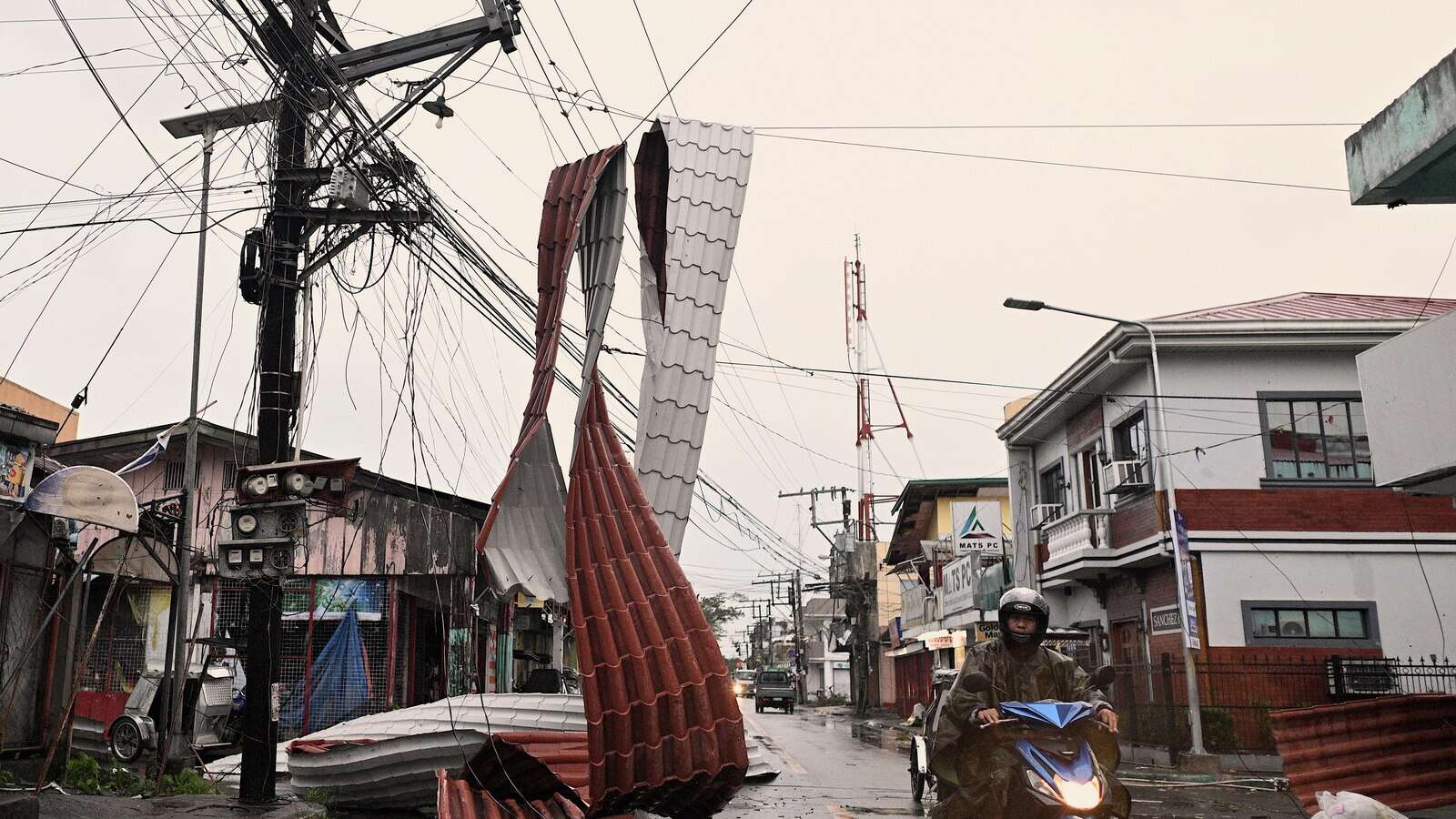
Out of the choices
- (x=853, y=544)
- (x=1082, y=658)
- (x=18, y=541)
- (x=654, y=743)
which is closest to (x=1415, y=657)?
(x=1082, y=658)

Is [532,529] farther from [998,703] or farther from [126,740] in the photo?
[126,740]

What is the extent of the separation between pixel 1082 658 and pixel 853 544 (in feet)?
90.0

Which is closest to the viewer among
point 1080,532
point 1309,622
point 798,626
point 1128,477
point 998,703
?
point 998,703

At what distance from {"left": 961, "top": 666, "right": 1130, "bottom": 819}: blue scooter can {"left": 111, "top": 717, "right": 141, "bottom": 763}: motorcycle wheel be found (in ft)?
49.2

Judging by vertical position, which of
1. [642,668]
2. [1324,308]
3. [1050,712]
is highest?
[1324,308]

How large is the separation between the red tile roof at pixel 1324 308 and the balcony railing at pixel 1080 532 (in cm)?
420

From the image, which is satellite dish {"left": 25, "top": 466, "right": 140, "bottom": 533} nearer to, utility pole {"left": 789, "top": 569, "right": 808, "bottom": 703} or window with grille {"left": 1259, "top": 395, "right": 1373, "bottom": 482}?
window with grille {"left": 1259, "top": 395, "right": 1373, "bottom": 482}

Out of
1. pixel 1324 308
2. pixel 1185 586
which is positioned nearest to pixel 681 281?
pixel 1185 586

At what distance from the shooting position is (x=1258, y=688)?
19359 millimetres

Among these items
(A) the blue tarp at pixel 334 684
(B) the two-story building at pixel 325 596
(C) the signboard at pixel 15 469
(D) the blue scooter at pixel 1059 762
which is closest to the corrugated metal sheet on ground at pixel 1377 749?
(D) the blue scooter at pixel 1059 762

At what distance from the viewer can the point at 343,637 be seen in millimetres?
20734

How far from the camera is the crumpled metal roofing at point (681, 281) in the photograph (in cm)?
837

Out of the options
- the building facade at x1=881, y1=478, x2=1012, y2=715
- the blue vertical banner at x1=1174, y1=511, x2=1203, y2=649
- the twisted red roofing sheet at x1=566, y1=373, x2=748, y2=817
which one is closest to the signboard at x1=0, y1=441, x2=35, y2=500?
the twisted red roofing sheet at x1=566, y1=373, x2=748, y2=817

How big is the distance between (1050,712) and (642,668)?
2.40m
